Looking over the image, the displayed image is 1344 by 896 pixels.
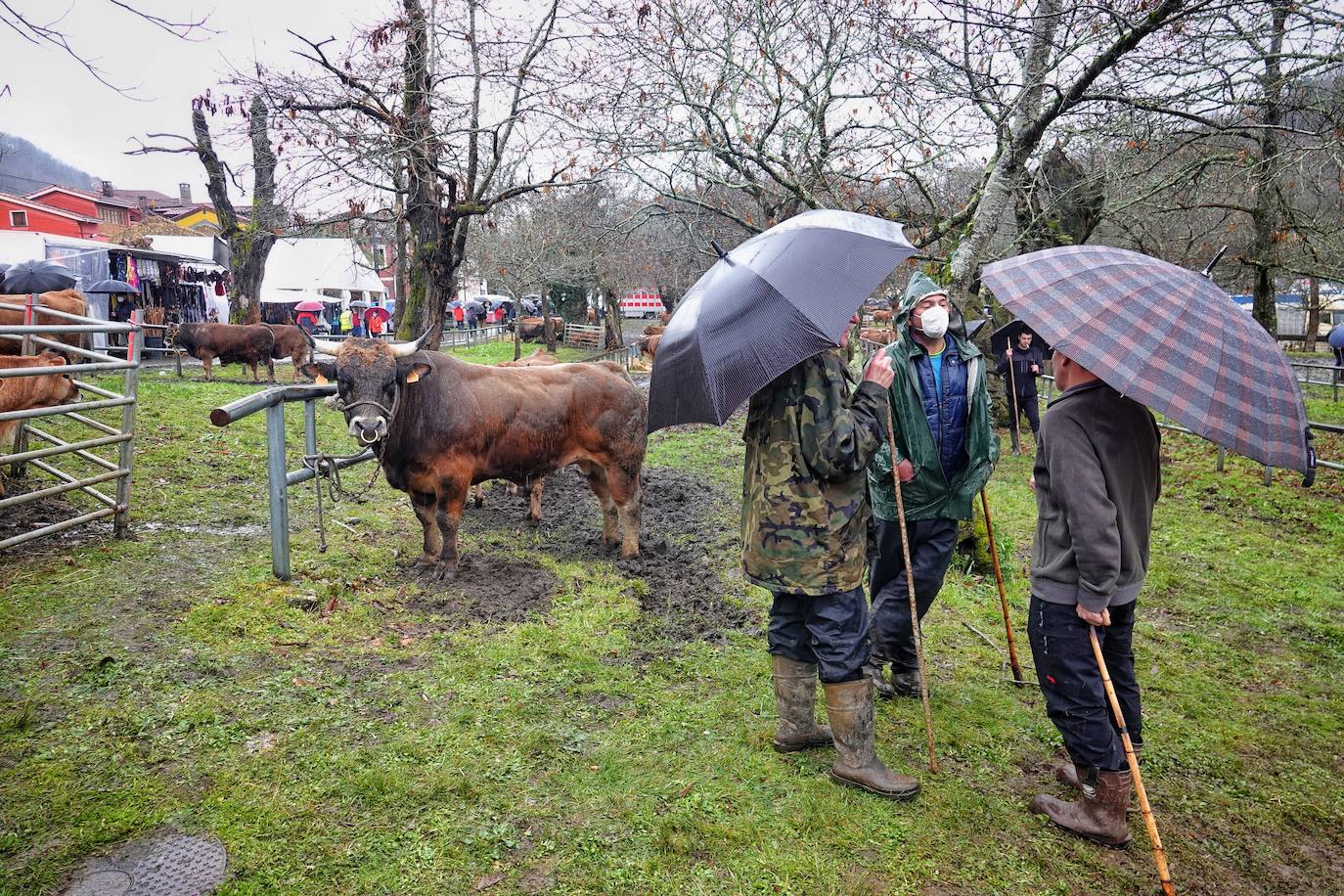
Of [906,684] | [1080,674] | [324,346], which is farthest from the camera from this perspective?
[324,346]

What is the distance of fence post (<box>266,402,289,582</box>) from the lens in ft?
16.3

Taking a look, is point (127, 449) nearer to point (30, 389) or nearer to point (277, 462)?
point (30, 389)

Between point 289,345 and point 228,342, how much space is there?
1.40 metres

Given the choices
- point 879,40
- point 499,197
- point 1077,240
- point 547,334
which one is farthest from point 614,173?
point 547,334

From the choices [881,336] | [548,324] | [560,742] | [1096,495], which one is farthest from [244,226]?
[1096,495]

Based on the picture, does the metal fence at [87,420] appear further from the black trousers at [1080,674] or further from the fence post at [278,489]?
the black trousers at [1080,674]

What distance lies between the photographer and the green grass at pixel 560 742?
2.76 meters

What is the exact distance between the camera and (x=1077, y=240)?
13.4 m

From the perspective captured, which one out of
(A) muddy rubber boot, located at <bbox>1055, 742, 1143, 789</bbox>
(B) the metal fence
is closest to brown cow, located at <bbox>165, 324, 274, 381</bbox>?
(B) the metal fence

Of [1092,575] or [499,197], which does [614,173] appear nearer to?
[499,197]

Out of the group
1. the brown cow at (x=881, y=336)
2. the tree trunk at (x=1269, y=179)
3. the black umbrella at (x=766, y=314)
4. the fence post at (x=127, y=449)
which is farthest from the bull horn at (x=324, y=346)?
the tree trunk at (x=1269, y=179)

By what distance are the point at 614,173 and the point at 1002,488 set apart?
660cm

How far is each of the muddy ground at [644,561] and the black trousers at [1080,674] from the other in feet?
7.35

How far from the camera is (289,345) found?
17453mm
